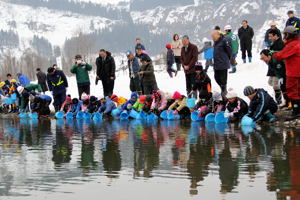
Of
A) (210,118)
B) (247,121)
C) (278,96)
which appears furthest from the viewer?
(278,96)

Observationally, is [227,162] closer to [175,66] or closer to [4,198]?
[4,198]

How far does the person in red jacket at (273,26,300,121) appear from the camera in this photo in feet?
33.8

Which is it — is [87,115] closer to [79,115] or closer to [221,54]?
[79,115]

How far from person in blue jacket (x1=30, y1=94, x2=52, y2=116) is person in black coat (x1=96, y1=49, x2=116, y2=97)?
242 cm

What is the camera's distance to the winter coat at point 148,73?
15.6 metres

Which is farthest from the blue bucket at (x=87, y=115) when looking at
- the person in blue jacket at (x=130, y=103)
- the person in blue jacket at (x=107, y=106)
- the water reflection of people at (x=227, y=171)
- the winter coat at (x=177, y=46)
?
the water reflection of people at (x=227, y=171)

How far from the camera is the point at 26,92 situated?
20.3m

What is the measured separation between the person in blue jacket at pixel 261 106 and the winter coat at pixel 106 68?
710 cm

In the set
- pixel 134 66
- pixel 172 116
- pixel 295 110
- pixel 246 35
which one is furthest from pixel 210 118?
pixel 246 35

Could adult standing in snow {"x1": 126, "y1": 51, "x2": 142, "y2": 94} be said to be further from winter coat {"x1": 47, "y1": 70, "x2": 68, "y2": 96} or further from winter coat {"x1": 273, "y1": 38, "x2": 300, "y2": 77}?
winter coat {"x1": 273, "y1": 38, "x2": 300, "y2": 77}

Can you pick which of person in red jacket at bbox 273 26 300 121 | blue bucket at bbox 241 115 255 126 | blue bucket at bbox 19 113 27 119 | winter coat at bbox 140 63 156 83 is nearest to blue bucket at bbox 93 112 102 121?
winter coat at bbox 140 63 156 83

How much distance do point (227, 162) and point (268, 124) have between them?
15.0 feet

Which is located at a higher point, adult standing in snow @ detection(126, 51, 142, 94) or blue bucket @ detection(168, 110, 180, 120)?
adult standing in snow @ detection(126, 51, 142, 94)

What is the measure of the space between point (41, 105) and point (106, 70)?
2.99 meters
